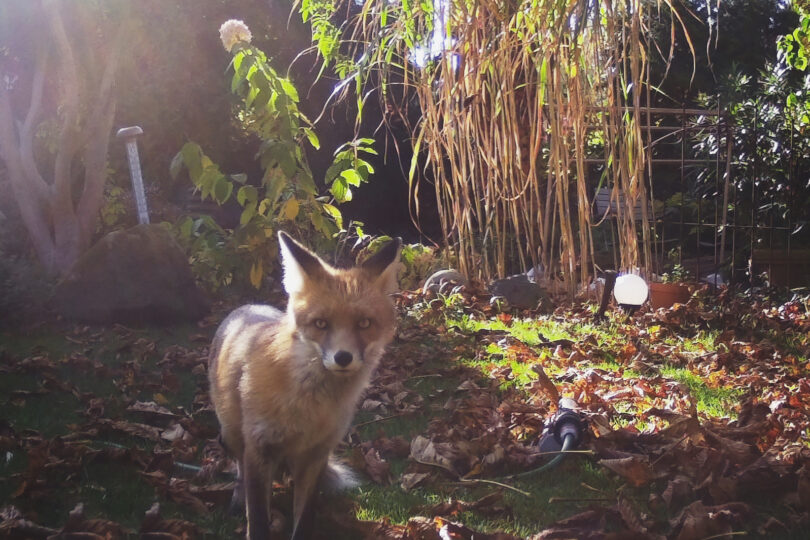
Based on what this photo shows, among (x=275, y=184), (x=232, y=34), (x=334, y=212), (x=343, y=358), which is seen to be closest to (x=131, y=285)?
(x=275, y=184)

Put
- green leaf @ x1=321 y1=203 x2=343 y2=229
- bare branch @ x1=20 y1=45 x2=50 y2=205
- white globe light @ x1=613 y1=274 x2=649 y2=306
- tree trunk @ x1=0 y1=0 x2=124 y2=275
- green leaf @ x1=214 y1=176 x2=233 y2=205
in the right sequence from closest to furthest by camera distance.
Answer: white globe light @ x1=613 y1=274 x2=649 y2=306 < green leaf @ x1=214 y1=176 x2=233 y2=205 < green leaf @ x1=321 y1=203 x2=343 y2=229 < tree trunk @ x1=0 y1=0 x2=124 y2=275 < bare branch @ x1=20 y1=45 x2=50 y2=205

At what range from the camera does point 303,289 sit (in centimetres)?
271

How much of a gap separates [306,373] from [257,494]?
42 cm

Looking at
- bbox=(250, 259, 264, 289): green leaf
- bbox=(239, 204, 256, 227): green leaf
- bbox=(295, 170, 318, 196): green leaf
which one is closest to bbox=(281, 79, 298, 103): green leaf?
bbox=(295, 170, 318, 196): green leaf

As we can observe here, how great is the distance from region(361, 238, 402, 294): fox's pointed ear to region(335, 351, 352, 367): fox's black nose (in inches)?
16.3

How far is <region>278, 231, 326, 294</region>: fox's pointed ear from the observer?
2.68m

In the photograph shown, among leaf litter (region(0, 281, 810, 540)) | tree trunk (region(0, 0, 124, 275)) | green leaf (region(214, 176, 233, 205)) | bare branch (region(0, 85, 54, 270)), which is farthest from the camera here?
tree trunk (region(0, 0, 124, 275))

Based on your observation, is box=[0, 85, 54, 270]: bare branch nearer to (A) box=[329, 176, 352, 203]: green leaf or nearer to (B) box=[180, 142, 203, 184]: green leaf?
(B) box=[180, 142, 203, 184]: green leaf

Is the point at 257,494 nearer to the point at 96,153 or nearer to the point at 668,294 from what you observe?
the point at 668,294

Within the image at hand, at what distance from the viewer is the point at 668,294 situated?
626 centimetres

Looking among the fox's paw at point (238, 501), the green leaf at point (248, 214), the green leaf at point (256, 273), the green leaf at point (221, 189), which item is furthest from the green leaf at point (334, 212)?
the fox's paw at point (238, 501)

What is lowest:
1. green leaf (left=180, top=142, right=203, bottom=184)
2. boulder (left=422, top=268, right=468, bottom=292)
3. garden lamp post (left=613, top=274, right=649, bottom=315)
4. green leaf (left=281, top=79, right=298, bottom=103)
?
boulder (left=422, top=268, right=468, bottom=292)

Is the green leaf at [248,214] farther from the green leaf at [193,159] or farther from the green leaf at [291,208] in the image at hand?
the green leaf at [193,159]

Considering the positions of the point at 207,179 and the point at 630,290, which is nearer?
the point at 630,290
